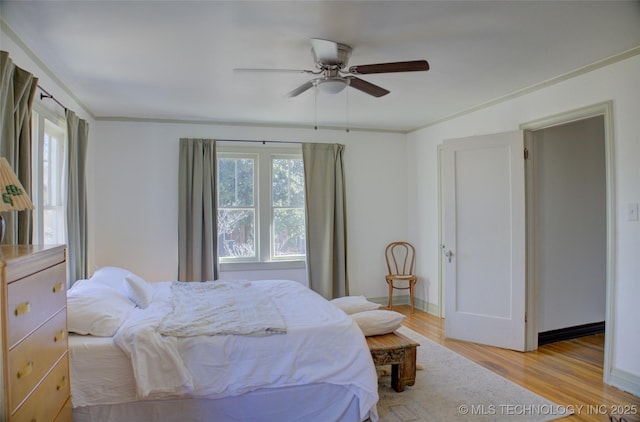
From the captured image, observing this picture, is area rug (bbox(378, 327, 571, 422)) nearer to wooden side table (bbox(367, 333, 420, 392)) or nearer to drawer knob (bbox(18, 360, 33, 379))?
wooden side table (bbox(367, 333, 420, 392))

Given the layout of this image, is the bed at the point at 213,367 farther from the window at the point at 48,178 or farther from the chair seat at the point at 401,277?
the chair seat at the point at 401,277

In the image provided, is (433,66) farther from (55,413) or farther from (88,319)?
(55,413)

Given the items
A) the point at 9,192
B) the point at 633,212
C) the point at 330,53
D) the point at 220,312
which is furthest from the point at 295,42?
the point at 633,212

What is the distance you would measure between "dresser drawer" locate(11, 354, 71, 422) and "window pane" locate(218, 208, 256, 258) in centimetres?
303

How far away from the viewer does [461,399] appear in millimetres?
2773

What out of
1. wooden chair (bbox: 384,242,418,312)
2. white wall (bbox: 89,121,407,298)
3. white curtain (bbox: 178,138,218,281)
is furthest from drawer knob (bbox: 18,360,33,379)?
wooden chair (bbox: 384,242,418,312)

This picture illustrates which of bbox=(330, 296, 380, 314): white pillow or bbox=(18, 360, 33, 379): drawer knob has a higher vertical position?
bbox=(18, 360, 33, 379): drawer knob

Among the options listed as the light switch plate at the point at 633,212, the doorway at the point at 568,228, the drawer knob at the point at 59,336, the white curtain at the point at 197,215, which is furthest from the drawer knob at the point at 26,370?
the doorway at the point at 568,228

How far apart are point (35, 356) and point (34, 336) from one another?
0.08 meters

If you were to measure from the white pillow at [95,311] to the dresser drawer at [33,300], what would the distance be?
0.52 metres

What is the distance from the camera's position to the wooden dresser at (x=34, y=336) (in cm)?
132

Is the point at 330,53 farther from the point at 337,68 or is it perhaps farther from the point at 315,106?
the point at 315,106

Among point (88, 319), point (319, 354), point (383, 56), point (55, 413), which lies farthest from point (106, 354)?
point (383, 56)

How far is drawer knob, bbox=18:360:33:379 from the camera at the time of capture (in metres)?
1.41
